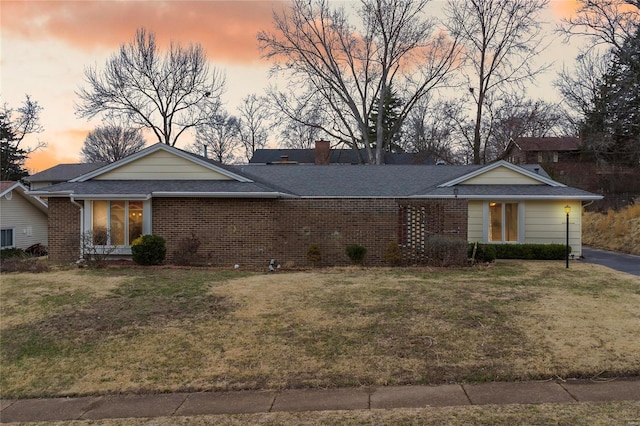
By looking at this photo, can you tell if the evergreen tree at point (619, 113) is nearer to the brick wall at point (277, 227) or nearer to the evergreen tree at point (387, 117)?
the evergreen tree at point (387, 117)

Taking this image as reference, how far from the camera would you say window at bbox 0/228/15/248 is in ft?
79.6

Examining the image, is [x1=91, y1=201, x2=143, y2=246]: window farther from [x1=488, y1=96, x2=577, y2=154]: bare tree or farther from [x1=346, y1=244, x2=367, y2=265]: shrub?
[x1=488, y1=96, x2=577, y2=154]: bare tree

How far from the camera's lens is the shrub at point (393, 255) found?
13.1m

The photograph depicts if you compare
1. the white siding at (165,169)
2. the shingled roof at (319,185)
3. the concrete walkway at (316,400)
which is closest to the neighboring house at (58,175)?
the shingled roof at (319,185)

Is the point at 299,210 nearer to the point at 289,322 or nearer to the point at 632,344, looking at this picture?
the point at 289,322

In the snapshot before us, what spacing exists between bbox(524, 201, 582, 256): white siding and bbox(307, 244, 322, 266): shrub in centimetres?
831

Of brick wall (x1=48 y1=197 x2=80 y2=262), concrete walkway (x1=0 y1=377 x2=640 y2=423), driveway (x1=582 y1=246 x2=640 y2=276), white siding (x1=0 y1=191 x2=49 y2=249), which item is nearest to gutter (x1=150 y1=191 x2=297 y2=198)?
brick wall (x1=48 y1=197 x2=80 y2=262)

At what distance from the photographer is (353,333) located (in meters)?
6.40

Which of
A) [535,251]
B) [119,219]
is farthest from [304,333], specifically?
[535,251]

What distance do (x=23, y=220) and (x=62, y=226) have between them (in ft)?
45.6

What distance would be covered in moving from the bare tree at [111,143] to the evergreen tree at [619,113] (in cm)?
4831

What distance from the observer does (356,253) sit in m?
13.2

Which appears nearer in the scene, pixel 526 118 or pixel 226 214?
pixel 226 214

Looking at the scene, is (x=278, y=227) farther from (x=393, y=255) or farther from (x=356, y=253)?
(x=393, y=255)
